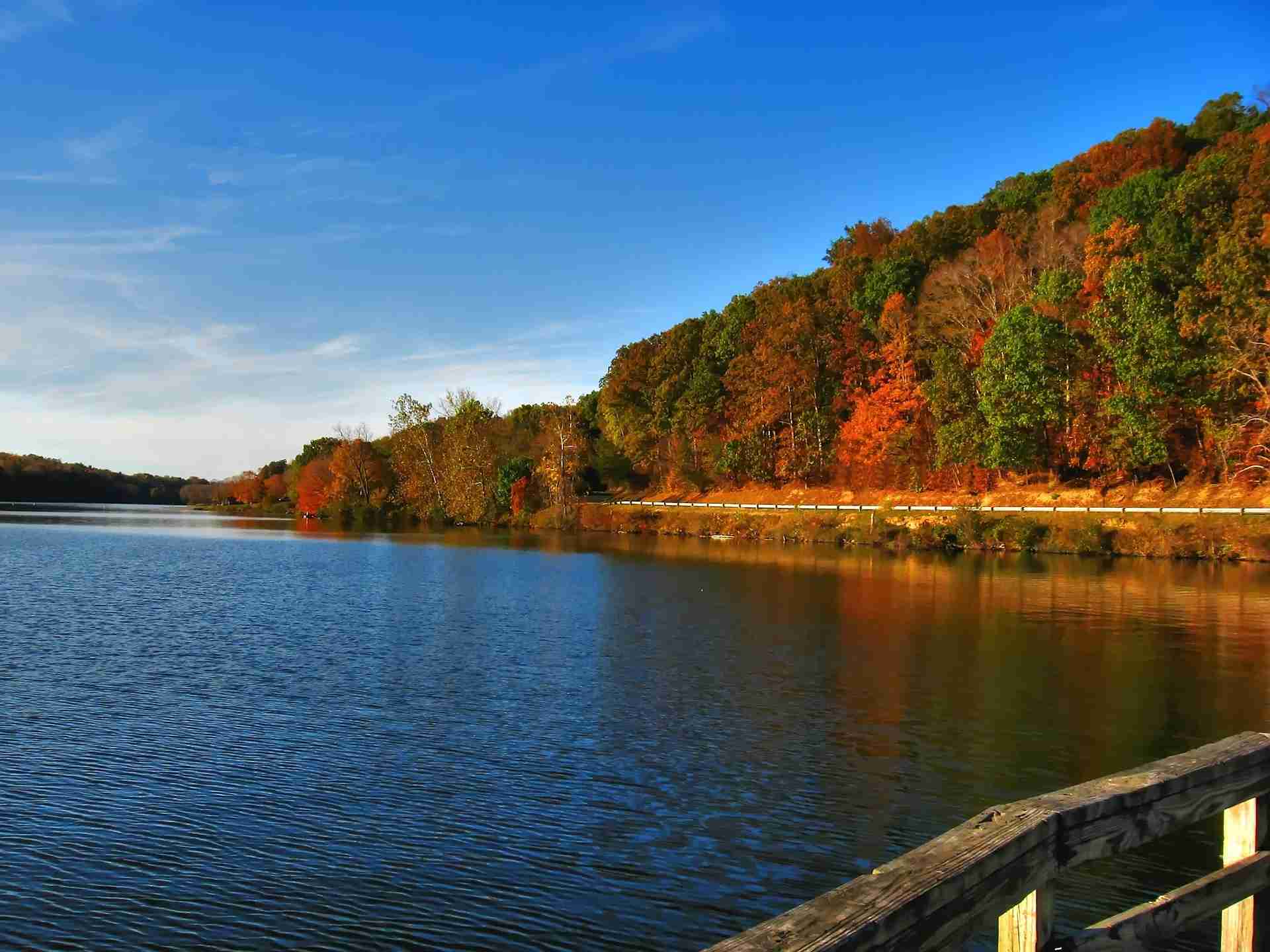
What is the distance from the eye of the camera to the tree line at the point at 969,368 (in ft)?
166

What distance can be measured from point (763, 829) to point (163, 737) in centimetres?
884

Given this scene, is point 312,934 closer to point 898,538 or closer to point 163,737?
point 163,737

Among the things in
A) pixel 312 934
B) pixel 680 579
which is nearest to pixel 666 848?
pixel 312 934

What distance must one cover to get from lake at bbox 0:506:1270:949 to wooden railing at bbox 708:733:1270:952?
407 cm

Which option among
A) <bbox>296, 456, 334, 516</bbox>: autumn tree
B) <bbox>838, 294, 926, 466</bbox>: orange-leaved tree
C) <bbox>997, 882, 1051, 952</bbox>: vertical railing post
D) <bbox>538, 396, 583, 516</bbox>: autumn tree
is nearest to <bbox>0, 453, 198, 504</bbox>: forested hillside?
<bbox>296, 456, 334, 516</bbox>: autumn tree

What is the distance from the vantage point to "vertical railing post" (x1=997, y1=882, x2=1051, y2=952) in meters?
3.82

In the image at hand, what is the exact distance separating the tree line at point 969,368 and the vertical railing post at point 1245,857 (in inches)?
1935

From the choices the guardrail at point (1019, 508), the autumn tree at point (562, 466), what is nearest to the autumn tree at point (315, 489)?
the autumn tree at point (562, 466)

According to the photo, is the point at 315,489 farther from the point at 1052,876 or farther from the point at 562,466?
the point at 1052,876

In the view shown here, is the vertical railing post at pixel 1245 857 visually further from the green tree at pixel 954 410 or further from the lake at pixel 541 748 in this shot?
the green tree at pixel 954 410

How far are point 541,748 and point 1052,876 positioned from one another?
1046cm

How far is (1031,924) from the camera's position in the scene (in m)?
3.84

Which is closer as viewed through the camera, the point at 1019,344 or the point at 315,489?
the point at 1019,344

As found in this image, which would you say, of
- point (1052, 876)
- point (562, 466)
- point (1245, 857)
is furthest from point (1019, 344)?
point (1052, 876)
